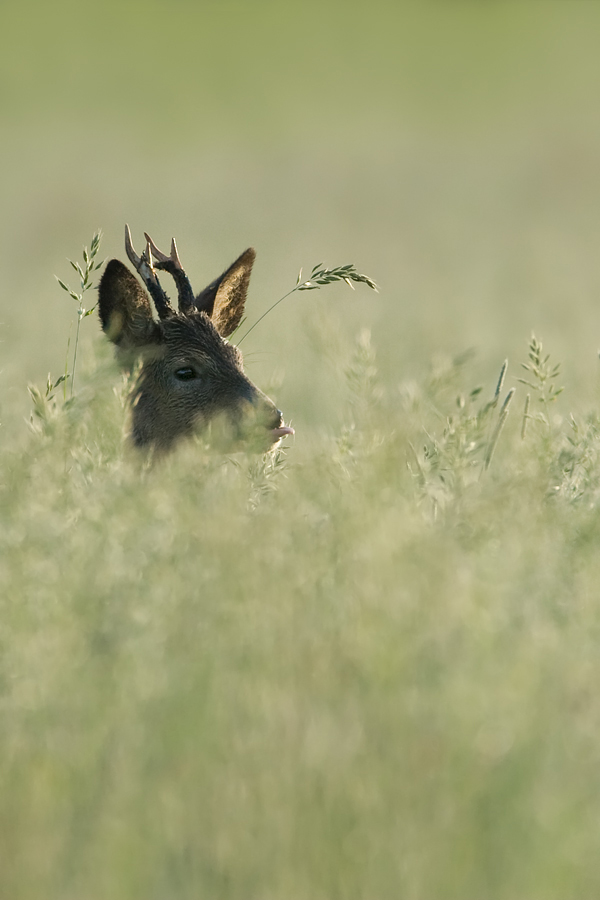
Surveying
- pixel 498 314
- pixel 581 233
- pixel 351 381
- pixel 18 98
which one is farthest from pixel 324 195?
pixel 351 381

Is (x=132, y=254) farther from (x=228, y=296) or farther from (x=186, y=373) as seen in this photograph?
(x=228, y=296)

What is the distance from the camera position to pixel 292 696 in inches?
101

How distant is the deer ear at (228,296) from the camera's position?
23.3 feet

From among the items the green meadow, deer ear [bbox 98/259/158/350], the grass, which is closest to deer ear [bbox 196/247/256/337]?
deer ear [bbox 98/259/158/350]

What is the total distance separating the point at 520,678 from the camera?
99.8 inches

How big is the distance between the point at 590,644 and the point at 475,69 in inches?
1418

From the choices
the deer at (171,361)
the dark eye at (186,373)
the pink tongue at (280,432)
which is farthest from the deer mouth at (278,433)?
the dark eye at (186,373)

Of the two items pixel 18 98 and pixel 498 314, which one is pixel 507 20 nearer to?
pixel 18 98

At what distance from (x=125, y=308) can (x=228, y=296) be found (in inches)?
40.8

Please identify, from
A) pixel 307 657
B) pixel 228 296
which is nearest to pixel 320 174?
pixel 228 296

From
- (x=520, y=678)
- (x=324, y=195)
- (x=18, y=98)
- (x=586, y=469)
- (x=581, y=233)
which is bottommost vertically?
(x=520, y=678)

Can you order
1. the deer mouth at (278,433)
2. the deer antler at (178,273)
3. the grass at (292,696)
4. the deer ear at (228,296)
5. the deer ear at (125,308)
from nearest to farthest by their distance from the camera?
the grass at (292,696) → the deer mouth at (278,433) → the deer ear at (125,308) → the deer antler at (178,273) → the deer ear at (228,296)

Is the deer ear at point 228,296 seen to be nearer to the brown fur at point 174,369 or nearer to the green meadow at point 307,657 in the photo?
the brown fur at point 174,369

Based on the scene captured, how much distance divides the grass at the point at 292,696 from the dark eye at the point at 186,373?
2903 millimetres
